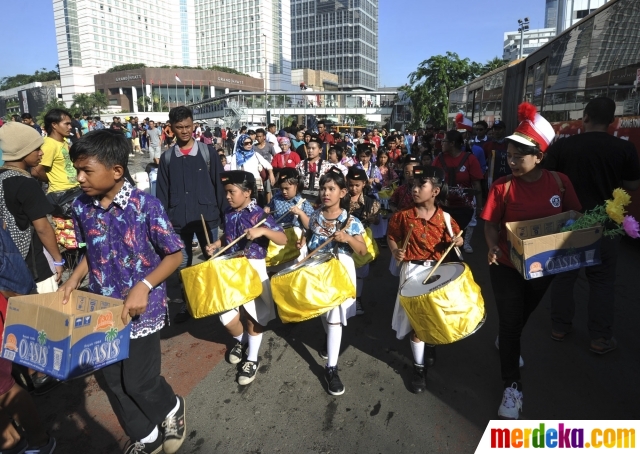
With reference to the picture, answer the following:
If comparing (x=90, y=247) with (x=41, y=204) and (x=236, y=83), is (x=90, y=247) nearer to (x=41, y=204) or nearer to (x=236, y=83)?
(x=41, y=204)

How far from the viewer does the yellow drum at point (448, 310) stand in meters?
2.57

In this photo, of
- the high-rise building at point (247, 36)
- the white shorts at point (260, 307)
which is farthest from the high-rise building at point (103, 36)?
the white shorts at point (260, 307)

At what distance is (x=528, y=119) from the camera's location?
275 centimetres

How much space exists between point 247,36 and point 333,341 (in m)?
115

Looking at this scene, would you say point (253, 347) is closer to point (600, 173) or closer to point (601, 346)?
point (601, 346)

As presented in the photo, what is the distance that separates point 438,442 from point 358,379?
33.6 inches

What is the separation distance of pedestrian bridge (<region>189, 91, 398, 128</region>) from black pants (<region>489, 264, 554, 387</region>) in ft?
153

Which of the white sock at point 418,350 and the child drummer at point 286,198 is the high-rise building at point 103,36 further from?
the white sock at point 418,350

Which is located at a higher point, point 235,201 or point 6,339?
point 235,201

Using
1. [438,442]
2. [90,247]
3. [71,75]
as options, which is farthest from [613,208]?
[71,75]

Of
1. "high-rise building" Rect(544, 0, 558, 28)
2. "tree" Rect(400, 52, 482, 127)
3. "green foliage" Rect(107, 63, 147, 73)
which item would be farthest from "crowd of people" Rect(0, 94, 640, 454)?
"high-rise building" Rect(544, 0, 558, 28)

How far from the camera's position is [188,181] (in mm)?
4027

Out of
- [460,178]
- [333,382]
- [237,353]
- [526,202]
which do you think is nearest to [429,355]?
[333,382]

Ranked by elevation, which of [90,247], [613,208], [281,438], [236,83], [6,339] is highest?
[236,83]
